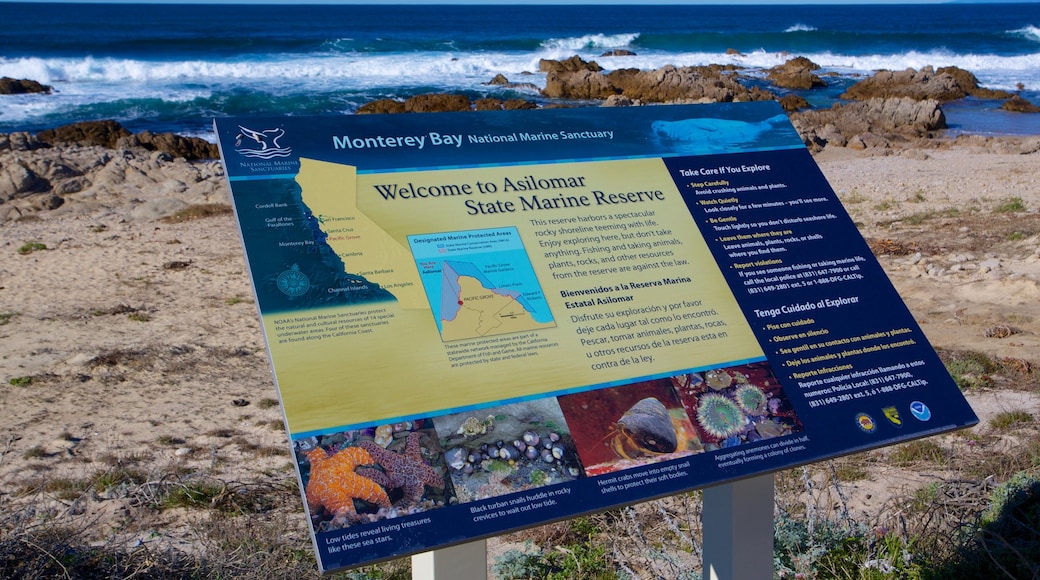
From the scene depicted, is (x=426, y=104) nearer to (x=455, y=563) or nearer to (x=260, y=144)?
(x=260, y=144)

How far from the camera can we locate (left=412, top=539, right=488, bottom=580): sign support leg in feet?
6.55

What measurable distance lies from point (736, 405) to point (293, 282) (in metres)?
1.05

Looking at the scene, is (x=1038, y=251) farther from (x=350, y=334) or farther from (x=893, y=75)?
(x=893, y=75)

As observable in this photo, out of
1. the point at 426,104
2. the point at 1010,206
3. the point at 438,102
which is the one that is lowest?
the point at 1010,206

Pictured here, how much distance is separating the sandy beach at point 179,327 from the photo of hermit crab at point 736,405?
1.94m

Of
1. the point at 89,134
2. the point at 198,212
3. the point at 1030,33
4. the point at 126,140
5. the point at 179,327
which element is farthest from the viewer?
the point at 1030,33

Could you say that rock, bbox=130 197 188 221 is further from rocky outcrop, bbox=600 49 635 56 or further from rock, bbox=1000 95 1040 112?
rocky outcrop, bbox=600 49 635 56

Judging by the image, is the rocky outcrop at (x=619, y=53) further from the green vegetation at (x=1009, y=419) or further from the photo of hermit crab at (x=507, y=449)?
the photo of hermit crab at (x=507, y=449)

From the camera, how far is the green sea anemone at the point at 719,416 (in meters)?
2.08

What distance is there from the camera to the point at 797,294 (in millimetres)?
2412

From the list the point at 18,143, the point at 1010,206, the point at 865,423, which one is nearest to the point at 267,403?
the point at 865,423

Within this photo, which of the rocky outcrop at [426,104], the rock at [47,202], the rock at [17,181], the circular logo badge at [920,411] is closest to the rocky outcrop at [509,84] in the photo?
the rocky outcrop at [426,104]

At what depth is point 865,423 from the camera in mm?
2219

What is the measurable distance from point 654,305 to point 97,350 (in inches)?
210
